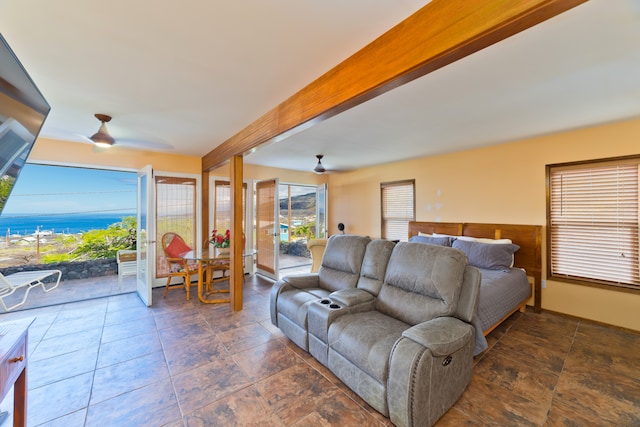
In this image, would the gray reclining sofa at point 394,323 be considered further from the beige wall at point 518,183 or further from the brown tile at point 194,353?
the beige wall at point 518,183

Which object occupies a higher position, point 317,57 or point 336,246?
point 317,57

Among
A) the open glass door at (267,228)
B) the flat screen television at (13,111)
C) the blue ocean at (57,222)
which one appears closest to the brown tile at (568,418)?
the flat screen television at (13,111)

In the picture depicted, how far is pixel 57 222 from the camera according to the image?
5.86m

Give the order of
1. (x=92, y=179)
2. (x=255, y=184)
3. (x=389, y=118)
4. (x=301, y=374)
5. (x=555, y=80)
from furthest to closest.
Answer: (x=92, y=179) → (x=255, y=184) → (x=389, y=118) → (x=301, y=374) → (x=555, y=80)

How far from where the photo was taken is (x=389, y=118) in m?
2.85

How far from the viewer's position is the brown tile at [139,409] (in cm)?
166

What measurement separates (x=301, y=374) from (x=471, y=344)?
138 cm

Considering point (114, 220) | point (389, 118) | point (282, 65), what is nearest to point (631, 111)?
point (389, 118)

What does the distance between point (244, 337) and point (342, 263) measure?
1363mm

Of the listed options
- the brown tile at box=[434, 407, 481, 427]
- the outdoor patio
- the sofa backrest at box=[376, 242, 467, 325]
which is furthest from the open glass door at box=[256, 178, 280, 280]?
the brown tile at box=[434, 407, 481, 427]

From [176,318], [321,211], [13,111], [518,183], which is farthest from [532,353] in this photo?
[321,211]

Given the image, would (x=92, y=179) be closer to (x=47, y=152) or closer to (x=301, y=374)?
(x=47, y=152)

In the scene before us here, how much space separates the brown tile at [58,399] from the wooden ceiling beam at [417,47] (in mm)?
2730

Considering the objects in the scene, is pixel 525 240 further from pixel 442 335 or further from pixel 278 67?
pixel 278 67
